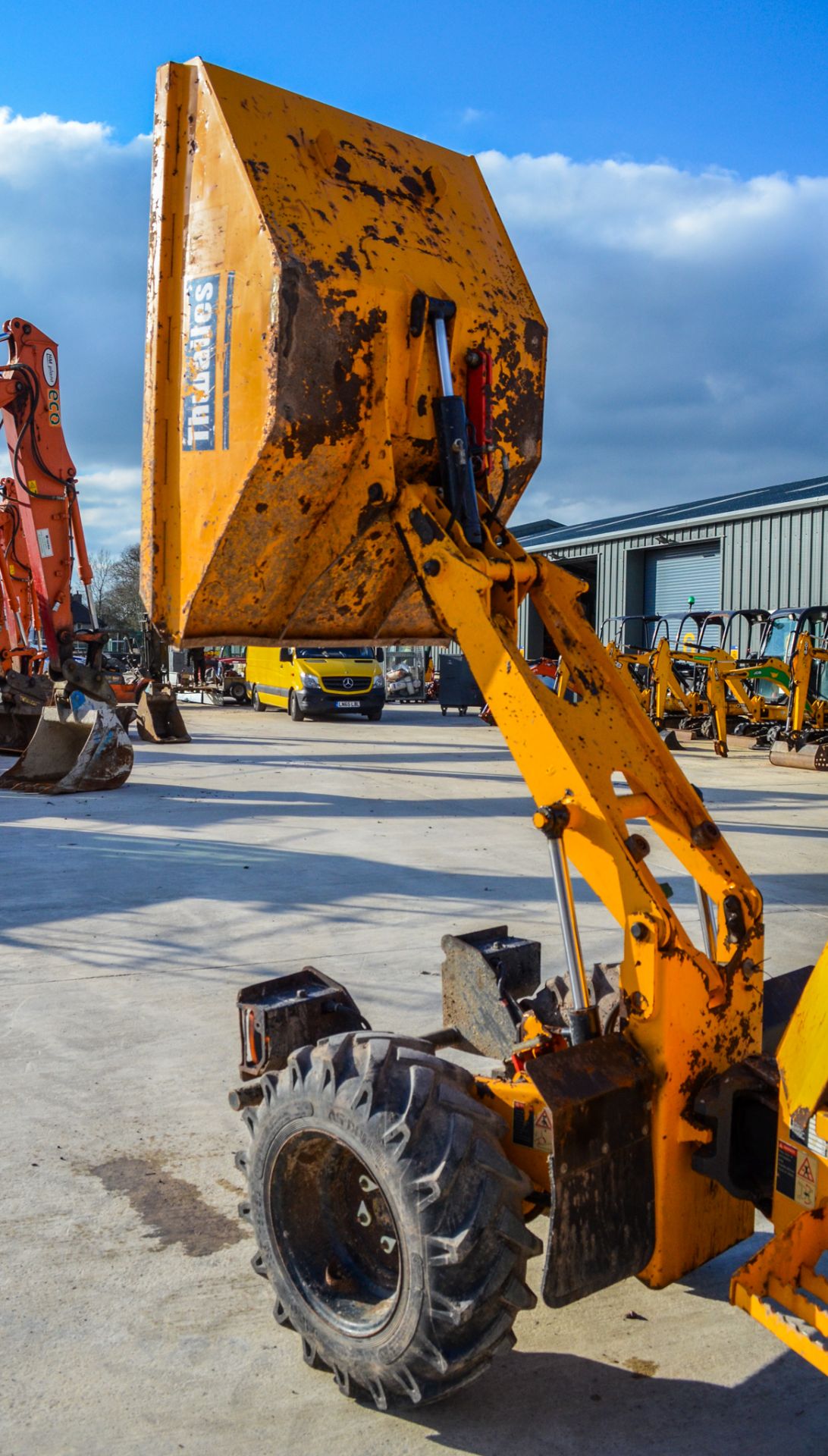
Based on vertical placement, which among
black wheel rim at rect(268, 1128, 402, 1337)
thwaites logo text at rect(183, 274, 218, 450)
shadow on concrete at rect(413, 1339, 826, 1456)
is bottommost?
shadow on concrete at rect(413, 1339, 826, 1456)

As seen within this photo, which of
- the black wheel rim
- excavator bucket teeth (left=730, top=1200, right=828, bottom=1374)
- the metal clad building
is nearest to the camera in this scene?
excavator bucket teeth (left=730, top=1200, right=828, bottom=1374)

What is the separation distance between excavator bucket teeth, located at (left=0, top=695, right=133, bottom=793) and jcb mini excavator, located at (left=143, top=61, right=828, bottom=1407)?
8911mm

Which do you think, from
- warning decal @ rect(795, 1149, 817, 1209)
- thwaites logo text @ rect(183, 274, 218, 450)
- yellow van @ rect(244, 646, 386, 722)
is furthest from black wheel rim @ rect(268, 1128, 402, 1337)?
yellow van @ rect(244, 646, 386, 722)

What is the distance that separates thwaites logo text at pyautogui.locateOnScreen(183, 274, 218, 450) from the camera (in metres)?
3.07

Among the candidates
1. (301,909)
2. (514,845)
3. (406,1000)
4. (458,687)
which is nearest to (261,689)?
(458,687)

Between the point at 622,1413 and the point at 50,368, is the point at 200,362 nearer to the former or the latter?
the point at 622,1413

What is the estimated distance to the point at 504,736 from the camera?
273 cm

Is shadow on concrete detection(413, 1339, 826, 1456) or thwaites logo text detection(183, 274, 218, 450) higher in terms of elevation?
thwaites logo text detection(183, 274, 218, 450)

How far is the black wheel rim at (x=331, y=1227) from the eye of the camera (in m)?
2.69

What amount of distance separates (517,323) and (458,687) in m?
23.1

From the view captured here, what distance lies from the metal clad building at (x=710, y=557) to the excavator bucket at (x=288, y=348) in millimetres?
22688

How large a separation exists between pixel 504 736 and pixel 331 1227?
1.29 meters

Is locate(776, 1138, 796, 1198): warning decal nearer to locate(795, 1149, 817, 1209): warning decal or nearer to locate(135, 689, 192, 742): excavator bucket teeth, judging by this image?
locate(795, 1149, 817, 1209): warning decal

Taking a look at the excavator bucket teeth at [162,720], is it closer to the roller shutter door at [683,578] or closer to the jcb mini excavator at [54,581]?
the jcb mini excavator at [54,581]
